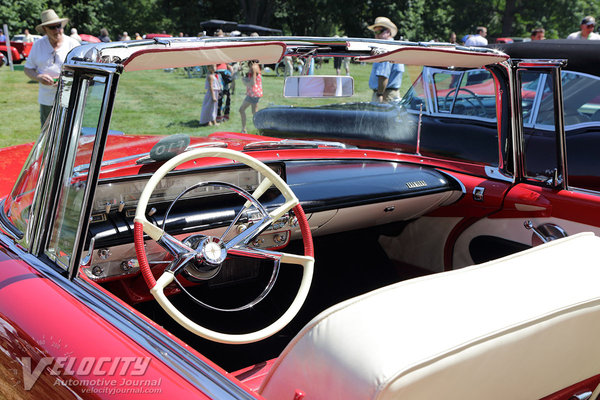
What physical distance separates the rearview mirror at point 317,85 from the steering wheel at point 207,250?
0.73 metres

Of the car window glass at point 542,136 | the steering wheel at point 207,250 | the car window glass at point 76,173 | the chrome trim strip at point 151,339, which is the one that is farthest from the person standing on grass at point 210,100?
the car window glass at point 542,136

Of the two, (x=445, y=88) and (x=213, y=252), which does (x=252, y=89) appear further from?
(x=445, y=88)

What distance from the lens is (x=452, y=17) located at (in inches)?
1614

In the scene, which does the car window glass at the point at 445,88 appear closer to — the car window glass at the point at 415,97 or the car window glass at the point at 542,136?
the car window glass at the point at 415,97

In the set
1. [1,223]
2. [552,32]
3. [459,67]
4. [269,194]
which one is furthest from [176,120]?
[552,32]

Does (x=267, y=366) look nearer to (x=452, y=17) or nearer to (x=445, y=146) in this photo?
(x=445, y=146)

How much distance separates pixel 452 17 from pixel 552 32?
679 centimetres

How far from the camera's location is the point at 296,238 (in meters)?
2.79

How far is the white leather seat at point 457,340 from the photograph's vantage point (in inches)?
45.3

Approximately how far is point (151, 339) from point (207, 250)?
0.45 meters

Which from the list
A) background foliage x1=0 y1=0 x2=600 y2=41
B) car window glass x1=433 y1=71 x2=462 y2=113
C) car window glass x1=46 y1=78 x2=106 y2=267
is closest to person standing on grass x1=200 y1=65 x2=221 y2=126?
car window glass x1=46 y1=78 x2=106 y2=267

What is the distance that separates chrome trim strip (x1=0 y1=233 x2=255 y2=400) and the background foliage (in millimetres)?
34296

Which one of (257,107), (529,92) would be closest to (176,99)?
(257,107)

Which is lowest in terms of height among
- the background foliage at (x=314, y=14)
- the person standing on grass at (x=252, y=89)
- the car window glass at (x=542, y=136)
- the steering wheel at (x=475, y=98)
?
the car window glass at (x=542, y=136)
